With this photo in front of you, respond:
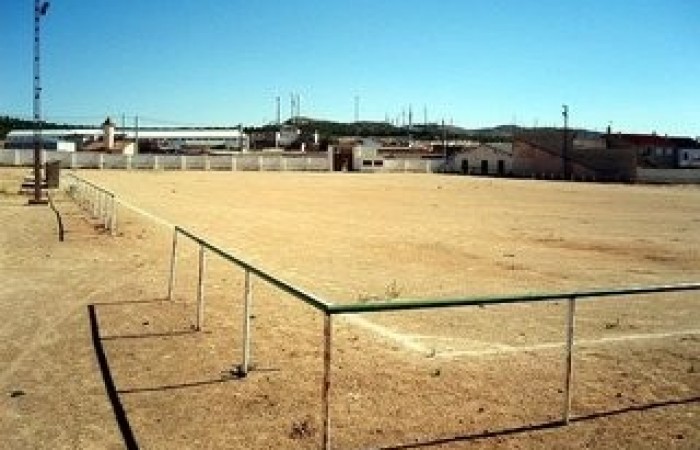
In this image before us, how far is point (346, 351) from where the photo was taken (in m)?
8.82

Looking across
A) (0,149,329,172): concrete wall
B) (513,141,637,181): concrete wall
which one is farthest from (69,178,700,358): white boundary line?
(513,141,637,181): concrete wall

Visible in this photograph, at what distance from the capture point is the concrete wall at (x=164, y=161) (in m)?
75.0

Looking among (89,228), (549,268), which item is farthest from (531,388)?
(89,228)

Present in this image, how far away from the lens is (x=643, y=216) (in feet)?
112

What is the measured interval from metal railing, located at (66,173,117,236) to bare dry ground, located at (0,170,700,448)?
0.81m

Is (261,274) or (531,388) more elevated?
(261,274)

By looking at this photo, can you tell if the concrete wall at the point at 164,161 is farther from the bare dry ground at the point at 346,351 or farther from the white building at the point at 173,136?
the bare dry ground at the point at 346,351

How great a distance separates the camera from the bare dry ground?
6.46m

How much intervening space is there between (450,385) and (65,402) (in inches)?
138

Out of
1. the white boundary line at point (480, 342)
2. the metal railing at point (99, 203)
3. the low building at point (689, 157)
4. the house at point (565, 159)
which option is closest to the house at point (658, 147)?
the low building at point (689, 157)

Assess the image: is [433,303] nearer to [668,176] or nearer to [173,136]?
[668,176]

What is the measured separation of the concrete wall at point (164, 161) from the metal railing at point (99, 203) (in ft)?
141

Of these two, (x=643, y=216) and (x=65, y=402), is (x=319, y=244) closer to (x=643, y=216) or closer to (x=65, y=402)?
(x=65, y=402)

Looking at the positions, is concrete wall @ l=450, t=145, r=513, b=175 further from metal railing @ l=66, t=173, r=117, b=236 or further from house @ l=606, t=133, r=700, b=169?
metal railing @ l=66, t=173, r=117, b=236
